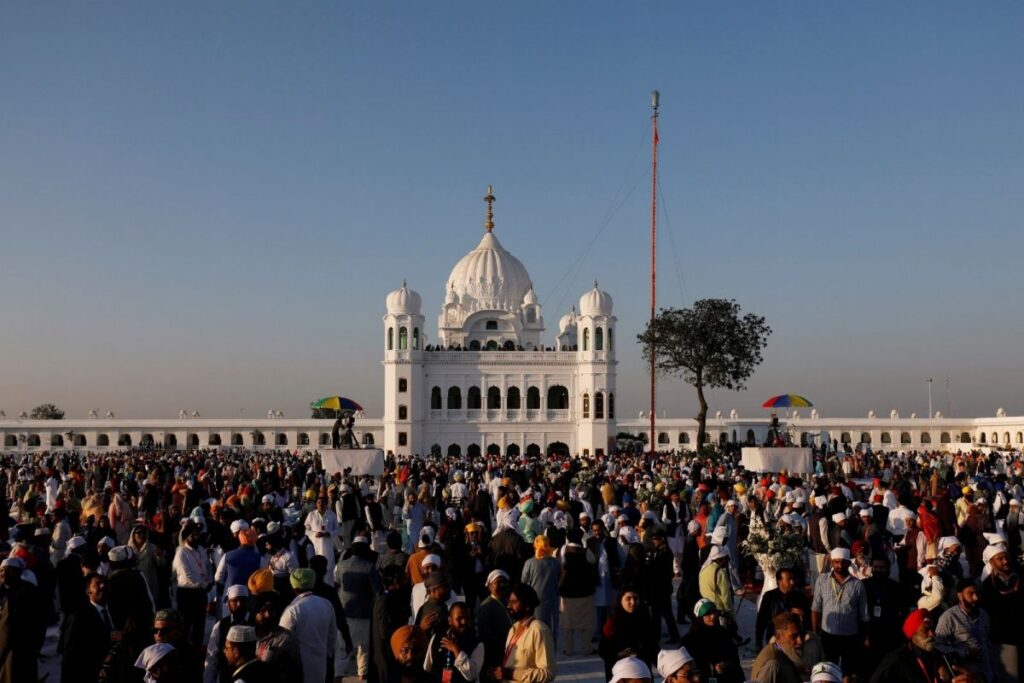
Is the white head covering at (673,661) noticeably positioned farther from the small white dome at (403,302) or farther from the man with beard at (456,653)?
the small white dome at (403,302)

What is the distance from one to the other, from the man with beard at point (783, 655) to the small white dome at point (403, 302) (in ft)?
157

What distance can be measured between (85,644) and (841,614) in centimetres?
555

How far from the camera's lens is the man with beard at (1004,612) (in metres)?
7.41

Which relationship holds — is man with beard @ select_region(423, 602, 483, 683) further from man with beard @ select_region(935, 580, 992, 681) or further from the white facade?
the white facade

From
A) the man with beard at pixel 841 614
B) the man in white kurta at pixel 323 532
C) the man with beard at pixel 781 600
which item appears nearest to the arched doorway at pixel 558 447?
the man in white kurta at pixel 323 532

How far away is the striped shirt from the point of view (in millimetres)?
7770

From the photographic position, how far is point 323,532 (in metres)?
11.3

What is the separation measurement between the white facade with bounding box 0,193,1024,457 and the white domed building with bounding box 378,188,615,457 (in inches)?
2.1

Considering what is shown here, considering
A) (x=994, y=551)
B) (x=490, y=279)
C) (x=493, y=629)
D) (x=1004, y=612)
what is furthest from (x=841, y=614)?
(x=490, y=279)

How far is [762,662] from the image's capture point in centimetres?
589

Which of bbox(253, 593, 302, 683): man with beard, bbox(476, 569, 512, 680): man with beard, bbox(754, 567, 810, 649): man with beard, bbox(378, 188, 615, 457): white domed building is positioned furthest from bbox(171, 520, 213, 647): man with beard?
bbox(378, 188, 615, 457): white domed building

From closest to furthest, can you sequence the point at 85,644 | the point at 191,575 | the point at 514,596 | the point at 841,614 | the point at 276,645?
the point at 276,645 → the point at 514,596 → the point at 85,644 → the point at 841,614 → the point at 191,575

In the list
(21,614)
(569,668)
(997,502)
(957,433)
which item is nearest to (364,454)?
(997,502)

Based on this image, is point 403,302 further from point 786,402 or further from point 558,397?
point 786,402
